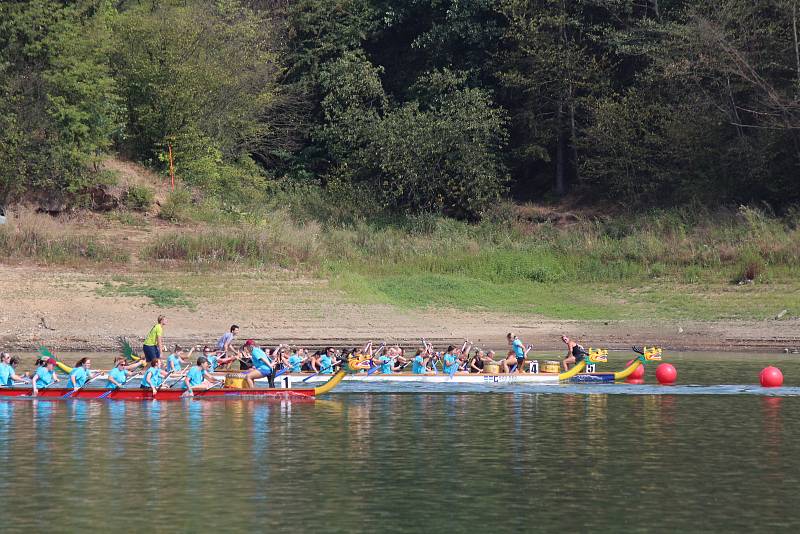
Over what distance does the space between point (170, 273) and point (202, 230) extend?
5162mm

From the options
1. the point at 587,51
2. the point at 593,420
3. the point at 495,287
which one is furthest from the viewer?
the point at 587,51

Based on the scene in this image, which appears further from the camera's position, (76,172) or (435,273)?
(76,172)

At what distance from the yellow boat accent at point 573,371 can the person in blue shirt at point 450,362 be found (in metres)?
2.63

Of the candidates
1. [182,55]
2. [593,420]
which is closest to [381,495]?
[593,420]

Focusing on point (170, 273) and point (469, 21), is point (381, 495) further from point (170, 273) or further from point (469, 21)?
point (469, 21)

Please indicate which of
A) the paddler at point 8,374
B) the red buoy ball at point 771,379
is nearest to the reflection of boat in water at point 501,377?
the red buoy ball at point 771,379

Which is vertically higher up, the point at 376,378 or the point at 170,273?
the point at 170,273

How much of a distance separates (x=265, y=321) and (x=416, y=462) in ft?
→ 60.1

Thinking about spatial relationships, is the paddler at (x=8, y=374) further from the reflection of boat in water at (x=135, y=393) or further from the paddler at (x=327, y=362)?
the paddler at (x=327, y=362)

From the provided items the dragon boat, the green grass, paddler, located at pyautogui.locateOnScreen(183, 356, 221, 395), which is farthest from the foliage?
paddler, located at pyautogui.locateOnScreen(183, 356, 221, 395)

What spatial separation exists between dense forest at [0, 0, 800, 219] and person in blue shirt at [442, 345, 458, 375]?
21864 millimetres

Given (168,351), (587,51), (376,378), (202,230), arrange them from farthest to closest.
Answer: (587,51), (202,230), (168,351), (376,378)

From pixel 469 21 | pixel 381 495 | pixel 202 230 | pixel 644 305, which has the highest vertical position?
pixel 469 21

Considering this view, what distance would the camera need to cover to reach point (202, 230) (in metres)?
46.1
